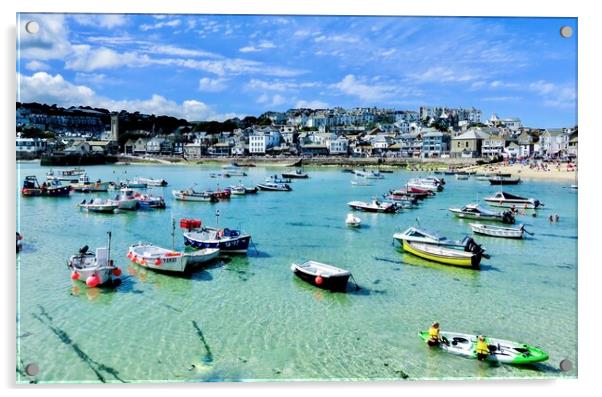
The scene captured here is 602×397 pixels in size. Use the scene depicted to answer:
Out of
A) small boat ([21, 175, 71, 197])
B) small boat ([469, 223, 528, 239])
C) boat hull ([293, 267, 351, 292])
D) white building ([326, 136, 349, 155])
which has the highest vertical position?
white building ([326, 136, 349, 155])

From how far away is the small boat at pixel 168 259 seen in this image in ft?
29.2

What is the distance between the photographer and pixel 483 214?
1636cm

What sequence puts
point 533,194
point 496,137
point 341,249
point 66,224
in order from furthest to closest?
point 496,137, point 533,194, point 66,224, point 341,249

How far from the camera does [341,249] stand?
11.4 metres

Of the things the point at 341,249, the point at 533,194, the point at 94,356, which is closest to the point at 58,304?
the point at 94,356

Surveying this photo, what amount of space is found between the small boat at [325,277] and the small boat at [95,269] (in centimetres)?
313

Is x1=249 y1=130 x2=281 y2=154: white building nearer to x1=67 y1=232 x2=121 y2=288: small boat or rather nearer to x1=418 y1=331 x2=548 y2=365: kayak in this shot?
x1=67 y1=232 x2=121 y2=288: small boat

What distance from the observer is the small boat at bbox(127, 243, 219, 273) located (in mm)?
8891

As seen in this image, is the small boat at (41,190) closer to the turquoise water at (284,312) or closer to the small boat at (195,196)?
the small boat at (195,196)

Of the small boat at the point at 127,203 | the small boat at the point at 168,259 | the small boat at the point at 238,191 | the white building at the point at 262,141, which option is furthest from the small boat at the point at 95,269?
the white building at the point at 262,141

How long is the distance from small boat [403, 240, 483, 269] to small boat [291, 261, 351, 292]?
8.47 feet

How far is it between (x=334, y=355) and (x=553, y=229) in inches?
430

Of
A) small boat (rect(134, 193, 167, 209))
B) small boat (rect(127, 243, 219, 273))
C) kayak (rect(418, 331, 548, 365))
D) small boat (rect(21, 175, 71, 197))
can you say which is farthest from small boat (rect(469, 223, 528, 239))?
small boat (rect(21, 175, 71, 197))
